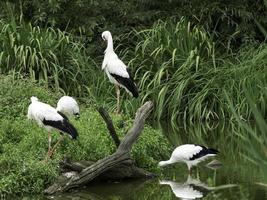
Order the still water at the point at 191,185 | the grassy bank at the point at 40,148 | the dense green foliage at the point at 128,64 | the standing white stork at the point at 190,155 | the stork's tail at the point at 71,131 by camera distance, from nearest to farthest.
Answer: the still water at the point at 191,185
the grassy bank at the point at 40,148
the stork's tail at the point at 71,131
the dense green foliage at the point at 128,64
the standing white stork at the point at 190,155

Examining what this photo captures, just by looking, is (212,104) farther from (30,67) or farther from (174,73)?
(30,67)

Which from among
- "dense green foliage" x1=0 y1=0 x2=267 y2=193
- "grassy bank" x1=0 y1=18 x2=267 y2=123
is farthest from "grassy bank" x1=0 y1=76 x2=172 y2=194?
"grassy bank" x1=0 y1=18 x2=267 y2=123

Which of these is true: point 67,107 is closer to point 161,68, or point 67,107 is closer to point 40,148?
point 40,148

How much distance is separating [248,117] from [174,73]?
8.11 ft

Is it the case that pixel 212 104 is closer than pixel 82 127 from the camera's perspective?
No

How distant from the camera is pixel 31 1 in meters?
17.1

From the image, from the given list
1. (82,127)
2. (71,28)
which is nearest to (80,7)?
(71,28)

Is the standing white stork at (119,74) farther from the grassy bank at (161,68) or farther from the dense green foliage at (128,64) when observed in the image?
the grassy bank at (161,68)

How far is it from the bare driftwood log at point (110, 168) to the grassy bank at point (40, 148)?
18 cm

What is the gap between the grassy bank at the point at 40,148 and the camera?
7.61 metres

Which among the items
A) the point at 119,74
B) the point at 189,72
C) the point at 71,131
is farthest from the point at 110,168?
the point at 189,72

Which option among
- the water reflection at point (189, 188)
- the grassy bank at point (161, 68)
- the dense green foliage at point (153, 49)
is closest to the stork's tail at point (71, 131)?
the water reflection at point (189, 188)

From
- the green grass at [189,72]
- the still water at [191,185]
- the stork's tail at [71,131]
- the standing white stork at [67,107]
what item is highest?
the stork's tail at [71,131]

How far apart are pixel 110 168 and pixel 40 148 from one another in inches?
37.1
